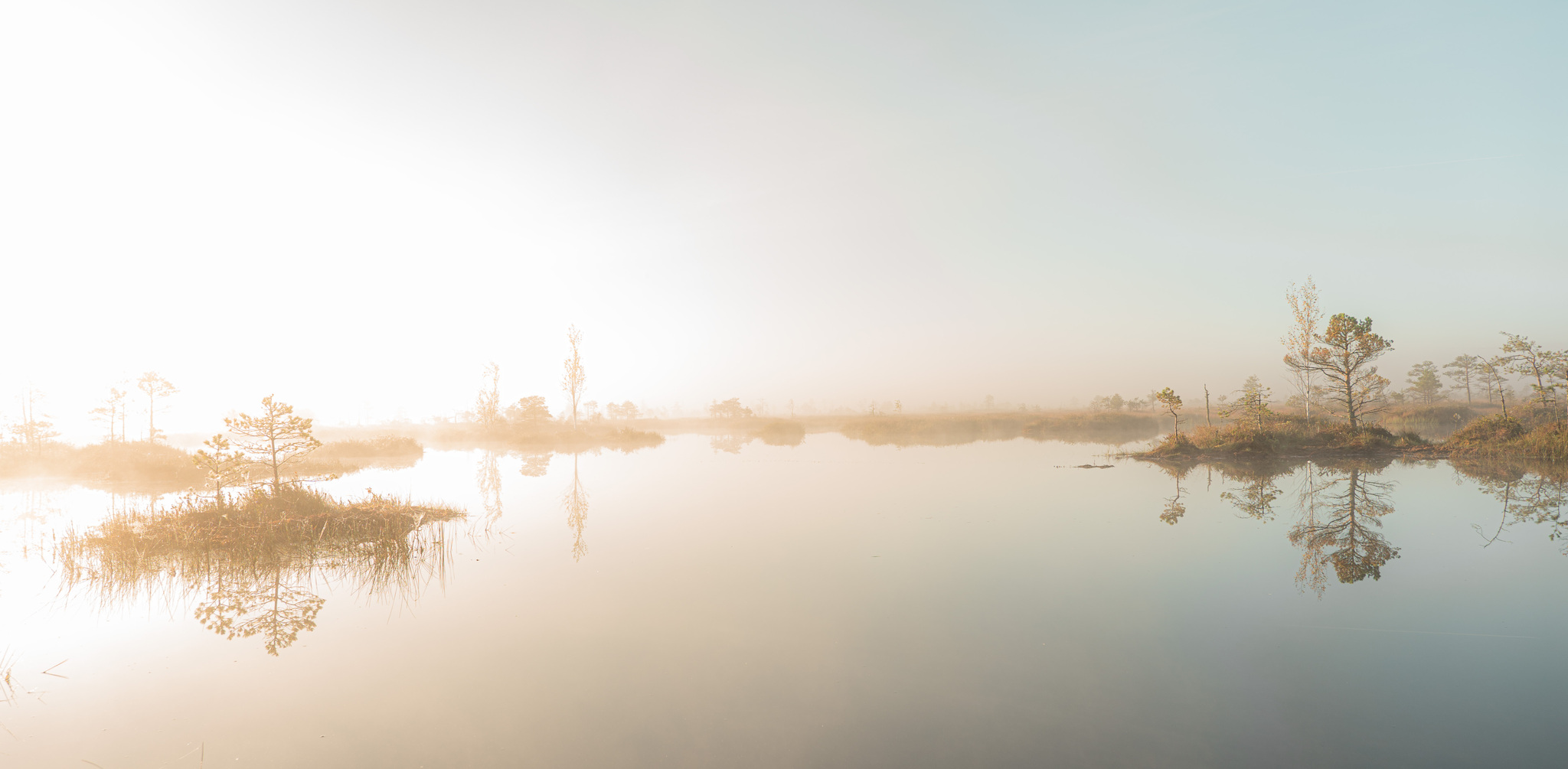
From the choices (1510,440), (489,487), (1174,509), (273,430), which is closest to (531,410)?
(489,487)

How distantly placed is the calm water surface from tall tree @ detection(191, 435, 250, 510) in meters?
2.43

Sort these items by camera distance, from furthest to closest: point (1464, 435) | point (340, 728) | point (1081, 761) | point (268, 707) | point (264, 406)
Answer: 1. point (1464, 435)
2. point (264, 406)
3. point (268, 707)
4. point (340, 728)
5. point (1081, 761)

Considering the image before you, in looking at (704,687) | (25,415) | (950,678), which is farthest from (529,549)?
(25,415)

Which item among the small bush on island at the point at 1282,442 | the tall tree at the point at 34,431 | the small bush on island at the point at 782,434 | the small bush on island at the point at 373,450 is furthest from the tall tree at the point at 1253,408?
the tall tree at the point at 34,431

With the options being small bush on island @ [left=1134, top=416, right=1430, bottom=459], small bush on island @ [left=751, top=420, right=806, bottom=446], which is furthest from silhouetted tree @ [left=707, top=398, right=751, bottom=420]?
small bush on island @ [left=1134, top=416, right=1430, bottom=459]

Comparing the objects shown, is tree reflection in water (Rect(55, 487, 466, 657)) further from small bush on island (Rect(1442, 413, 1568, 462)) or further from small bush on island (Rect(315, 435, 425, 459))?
small bush on island (Rect(1442, 413, 1568, 462))

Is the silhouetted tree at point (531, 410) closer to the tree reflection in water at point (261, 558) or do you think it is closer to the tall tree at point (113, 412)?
the tall tree at point (113, 412)

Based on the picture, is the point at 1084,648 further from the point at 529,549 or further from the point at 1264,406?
the point at 1264,406

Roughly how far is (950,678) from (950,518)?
7386 millimetres

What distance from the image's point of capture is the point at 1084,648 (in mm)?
5355

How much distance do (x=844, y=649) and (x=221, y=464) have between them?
13.8 metres

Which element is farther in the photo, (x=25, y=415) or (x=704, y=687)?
(x=25, y=415)

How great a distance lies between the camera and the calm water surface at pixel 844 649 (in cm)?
395

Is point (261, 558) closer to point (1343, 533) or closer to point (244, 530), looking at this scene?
point (244, 530)
